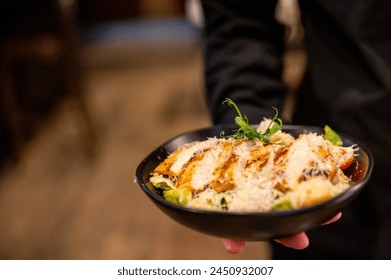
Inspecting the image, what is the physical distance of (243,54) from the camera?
1.36m

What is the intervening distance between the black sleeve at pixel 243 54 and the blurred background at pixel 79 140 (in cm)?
68

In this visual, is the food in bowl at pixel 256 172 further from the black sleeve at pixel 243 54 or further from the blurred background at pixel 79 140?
the blurred background at pixel 79 140

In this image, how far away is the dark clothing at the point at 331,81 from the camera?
1178mm

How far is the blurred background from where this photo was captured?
281 centimetres

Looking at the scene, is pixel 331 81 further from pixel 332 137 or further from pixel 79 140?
pixel 79 140

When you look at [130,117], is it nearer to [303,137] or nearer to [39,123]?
[39,123]

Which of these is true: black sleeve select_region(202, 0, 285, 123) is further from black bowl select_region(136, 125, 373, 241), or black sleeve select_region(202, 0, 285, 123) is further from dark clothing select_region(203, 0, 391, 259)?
black bowl select_region(136, 125, 373, 241)

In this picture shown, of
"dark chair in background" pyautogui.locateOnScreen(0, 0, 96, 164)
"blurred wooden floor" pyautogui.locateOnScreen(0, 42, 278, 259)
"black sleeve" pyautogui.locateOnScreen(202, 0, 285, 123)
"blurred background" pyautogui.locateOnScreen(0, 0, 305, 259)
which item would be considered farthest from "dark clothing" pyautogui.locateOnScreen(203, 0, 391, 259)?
"dark chair in background" pyautogui.locateOnScreen(0, 0, 96, 164)

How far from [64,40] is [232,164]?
329cm

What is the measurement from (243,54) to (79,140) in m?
2.99

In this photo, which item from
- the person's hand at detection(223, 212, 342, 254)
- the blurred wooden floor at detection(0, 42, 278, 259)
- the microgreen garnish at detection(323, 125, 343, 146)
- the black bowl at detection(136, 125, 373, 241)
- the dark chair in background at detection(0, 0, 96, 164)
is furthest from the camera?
the dark chair in background at detection(0, 0, 96, 164)

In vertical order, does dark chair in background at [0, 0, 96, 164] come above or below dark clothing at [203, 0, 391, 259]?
below

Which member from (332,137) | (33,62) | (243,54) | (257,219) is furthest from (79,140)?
(257,219)

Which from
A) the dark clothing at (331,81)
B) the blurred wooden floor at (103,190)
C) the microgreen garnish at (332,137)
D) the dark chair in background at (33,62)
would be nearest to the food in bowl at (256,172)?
the microgreen garnish at (332,137)
